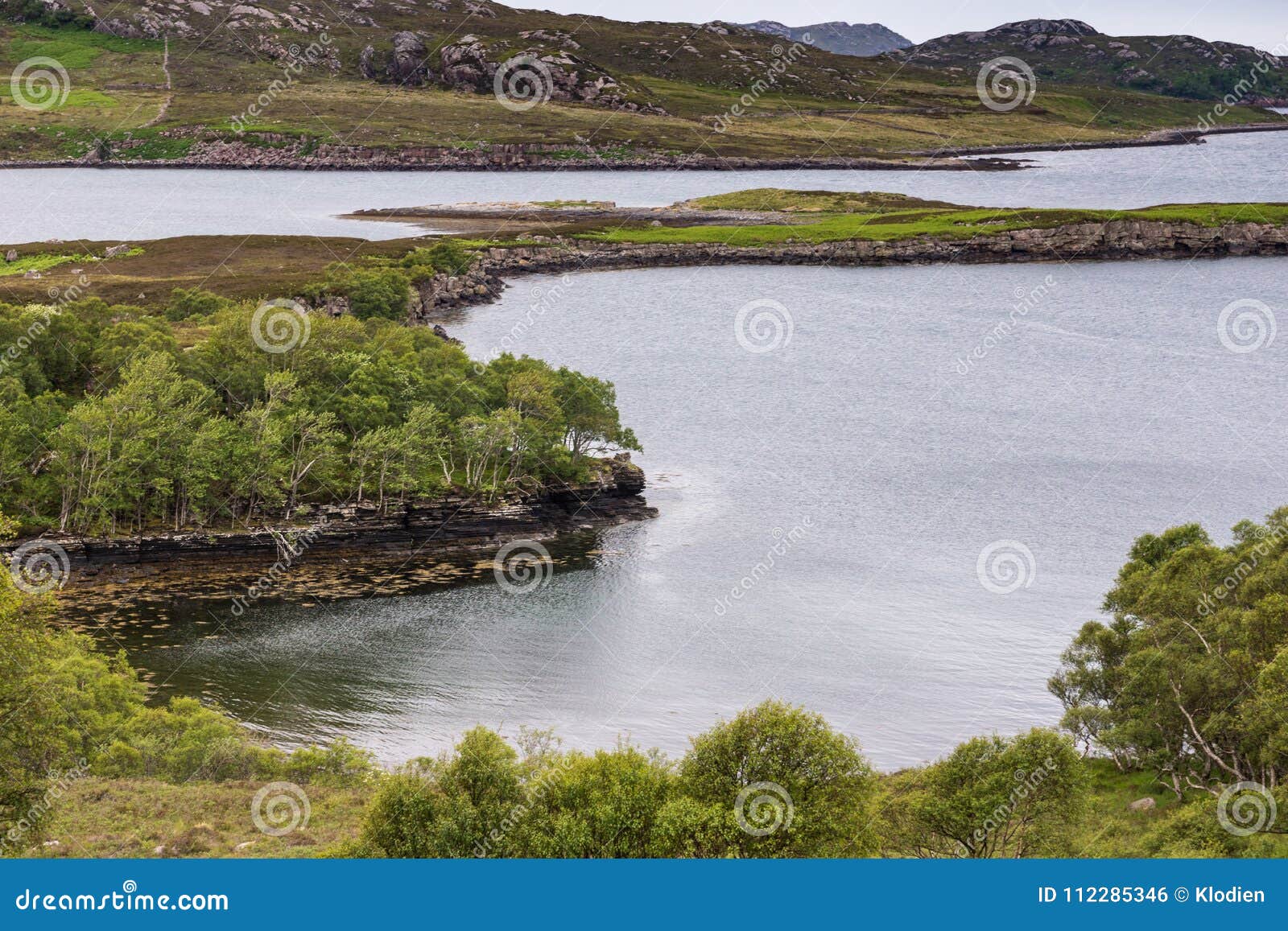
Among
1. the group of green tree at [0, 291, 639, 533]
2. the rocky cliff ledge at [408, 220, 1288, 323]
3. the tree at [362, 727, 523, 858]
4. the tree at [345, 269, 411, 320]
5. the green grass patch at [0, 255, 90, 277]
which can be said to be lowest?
the tree at [362, 727, 523, 858]

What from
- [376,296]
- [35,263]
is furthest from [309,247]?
[376,296]

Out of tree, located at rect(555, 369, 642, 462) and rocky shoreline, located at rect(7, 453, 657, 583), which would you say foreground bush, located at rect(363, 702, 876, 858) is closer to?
rocky shoreline, located at rect(7, 453, 657, 583)

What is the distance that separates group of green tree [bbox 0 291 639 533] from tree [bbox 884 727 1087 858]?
138 ft

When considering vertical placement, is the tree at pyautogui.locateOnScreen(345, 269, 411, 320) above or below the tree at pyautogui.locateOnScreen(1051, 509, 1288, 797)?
above

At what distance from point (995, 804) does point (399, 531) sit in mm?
44192

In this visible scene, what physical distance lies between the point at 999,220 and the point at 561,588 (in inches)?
5390

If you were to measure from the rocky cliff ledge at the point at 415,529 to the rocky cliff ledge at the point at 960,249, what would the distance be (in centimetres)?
9827

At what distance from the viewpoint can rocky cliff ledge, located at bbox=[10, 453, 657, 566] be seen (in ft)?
220

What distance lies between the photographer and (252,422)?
69875 millimetres

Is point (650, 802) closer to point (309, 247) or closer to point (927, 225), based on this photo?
point (309, 247)

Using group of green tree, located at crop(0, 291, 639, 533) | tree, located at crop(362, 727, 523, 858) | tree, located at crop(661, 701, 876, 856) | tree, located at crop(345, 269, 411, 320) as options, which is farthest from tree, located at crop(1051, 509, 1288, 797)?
tree, located at crop(345, 269, 411, 320)

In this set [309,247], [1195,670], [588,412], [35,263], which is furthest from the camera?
[309,247]

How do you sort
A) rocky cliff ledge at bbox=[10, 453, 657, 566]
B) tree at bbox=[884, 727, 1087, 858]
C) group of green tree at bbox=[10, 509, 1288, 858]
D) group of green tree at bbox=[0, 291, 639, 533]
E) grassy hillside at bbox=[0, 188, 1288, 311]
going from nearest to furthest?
group of green tree at bbox=[10, 509, 1288, 858] < tree at bbox=[884, 727, 1087, 858] < group of green tree at bbox=[0, 291, 639, 533] < rocky cliff ledge at bbox=[10, 453, 657, 566] < grassy hillside at bbox=[0, 188, 1288, 311]

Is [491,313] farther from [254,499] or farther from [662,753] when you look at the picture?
[662,753]
